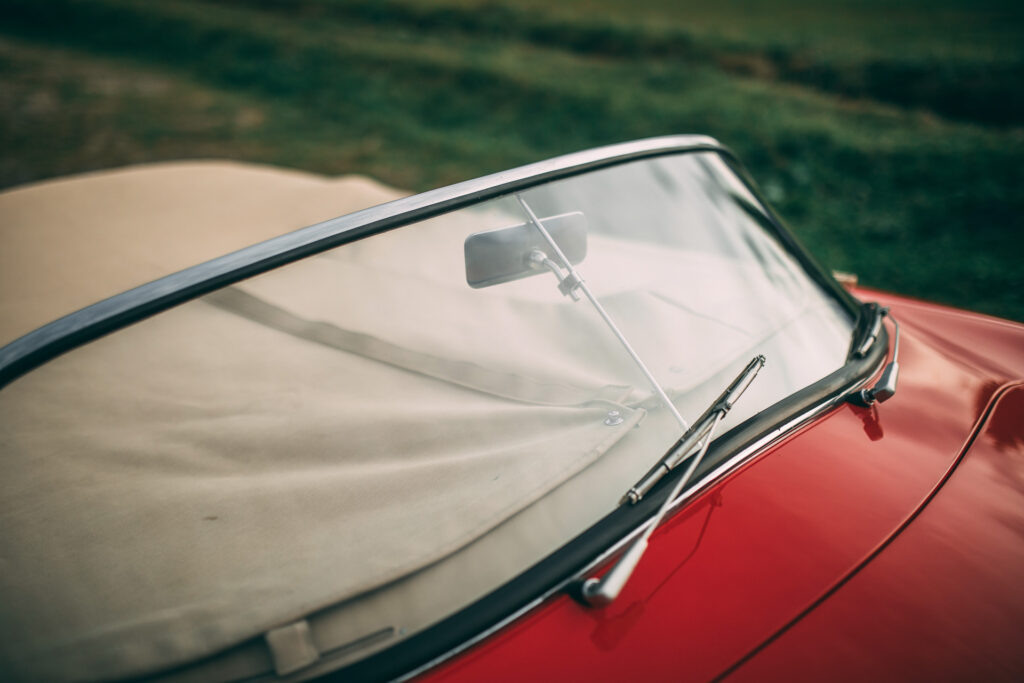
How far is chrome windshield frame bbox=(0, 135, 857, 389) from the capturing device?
95 cm

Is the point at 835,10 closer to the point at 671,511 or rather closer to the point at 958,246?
the point at 958,246

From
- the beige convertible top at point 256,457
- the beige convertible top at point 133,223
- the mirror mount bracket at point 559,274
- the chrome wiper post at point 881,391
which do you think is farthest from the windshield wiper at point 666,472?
the beige convertible top at point 133,223

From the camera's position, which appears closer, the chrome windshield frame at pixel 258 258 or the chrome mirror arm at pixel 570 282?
the chrome windshield frame at pixel 258 258

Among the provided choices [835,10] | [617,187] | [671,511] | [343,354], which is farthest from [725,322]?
[835,10]

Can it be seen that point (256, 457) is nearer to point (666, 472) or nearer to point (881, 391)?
point (666, 472)

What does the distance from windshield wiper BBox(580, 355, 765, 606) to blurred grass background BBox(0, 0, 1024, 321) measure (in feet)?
12.1

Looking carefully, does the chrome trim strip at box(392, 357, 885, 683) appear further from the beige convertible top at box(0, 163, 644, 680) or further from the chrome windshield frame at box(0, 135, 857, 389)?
the chrome windshield frame at box(0, 135, 857, 389)

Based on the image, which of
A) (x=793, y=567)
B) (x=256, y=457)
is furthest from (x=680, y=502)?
(x=256, y=457)

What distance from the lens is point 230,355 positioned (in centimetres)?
146

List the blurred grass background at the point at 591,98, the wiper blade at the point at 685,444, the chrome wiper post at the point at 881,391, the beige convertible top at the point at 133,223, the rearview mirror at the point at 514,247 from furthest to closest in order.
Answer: the blurred grass background at the point at 591,98 < the beige convertible top at the point at 133,223 < the chrome wiper post at the point at 881,391 < the rearview mirror at the point at 514,247 < the wiper blade at the point at 685,444

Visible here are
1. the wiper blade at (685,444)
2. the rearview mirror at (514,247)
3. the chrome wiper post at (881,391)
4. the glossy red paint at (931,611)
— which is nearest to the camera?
the glossy red paint at (931,611)

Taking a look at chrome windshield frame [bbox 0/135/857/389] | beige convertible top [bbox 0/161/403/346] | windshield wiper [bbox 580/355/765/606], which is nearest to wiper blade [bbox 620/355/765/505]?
windshield wiper [bbox 580/355/765/606]

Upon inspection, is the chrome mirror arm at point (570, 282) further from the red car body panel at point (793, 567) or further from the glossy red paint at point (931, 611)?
the glossy red paint at point (931, 611)

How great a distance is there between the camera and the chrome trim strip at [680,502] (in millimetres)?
890
